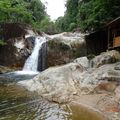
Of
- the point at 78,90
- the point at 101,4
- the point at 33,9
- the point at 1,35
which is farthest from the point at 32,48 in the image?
the point at 33,9

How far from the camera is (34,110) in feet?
36.8

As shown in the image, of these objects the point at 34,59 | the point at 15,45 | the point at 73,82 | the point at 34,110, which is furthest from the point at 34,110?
the point at 15,45

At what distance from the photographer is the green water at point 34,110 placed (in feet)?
33.6

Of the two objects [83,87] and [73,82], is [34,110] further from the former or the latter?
[73,82]

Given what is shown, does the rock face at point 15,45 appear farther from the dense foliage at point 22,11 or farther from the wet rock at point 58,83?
the wet rock at point 58,83

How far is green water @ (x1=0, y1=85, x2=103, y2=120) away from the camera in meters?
10.2

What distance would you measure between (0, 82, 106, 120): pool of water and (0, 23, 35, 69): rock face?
1335 centimetres

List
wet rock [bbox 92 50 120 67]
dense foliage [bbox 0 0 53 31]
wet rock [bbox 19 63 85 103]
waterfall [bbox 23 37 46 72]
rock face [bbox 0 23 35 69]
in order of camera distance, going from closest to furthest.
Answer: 1. wet rock [bbox 19 63 85 103]
2. wet rock [bbox 92 50 120 67]
3. waterfall [bbox 23 37 46 72]
4. rock face [bbox 0 23 35 69]
5. dense foliage [bbox 0 0 53 31]

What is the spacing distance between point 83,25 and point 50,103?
14.3m

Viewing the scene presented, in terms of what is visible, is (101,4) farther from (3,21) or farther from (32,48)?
(3,21)

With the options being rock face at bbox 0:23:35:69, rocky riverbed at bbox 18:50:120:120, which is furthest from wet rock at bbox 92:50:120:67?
rock face at bbox 0:23:35:69

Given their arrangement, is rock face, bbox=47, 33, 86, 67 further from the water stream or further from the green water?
the green water

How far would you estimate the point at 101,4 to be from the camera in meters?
23.1

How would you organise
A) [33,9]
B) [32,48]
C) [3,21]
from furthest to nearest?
[33,9]
[3,21]
[32,48]
